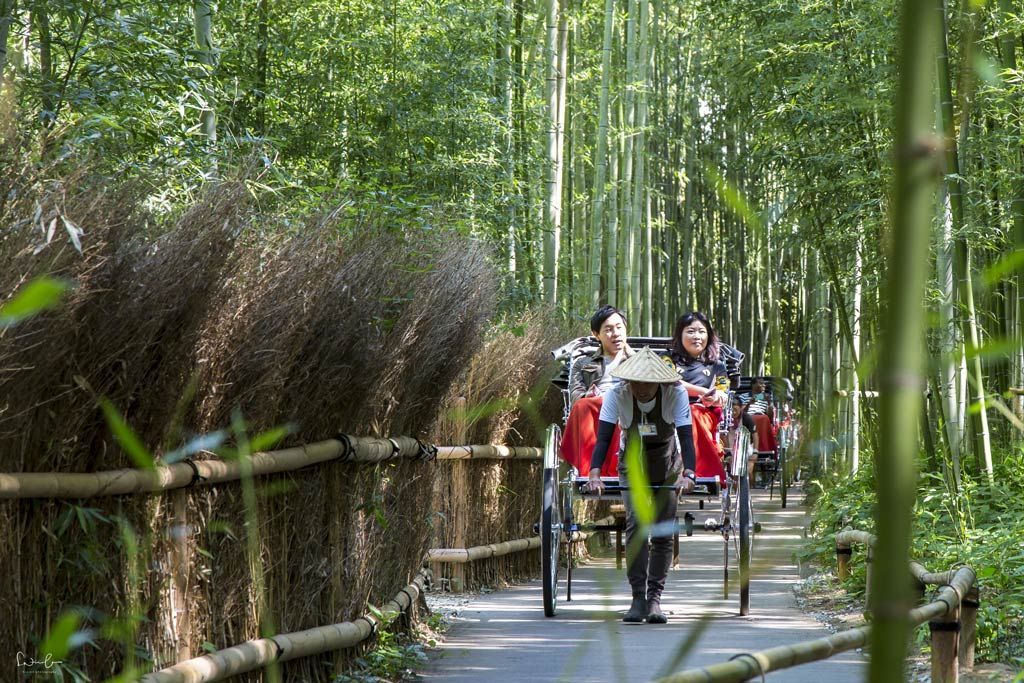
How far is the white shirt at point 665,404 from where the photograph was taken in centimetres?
707

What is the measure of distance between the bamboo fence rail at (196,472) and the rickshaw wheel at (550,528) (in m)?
1.30

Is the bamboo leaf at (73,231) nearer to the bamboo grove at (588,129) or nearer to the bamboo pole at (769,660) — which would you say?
the bamboo grove at (588,129)

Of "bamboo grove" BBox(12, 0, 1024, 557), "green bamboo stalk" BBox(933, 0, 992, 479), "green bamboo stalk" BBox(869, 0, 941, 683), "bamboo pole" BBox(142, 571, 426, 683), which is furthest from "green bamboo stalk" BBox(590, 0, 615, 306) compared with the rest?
"green bamboo stalk" BBox(869, 0, 941, 683)

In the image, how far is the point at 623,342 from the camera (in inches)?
326

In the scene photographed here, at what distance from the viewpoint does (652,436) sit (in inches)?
279

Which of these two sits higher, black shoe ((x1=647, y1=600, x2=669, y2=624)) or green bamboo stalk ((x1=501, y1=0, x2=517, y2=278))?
green bamboo stalk ((x1=501, y1=0, x2=517, y2=278))

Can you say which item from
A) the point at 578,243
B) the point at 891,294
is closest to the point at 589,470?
the point at 891,294

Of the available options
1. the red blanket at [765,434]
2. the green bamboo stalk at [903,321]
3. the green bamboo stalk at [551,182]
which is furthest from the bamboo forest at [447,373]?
the red blanket at [765,434]

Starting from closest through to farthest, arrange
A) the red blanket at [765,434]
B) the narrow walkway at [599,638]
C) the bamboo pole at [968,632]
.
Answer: the bamboo pole at [968,632], the narrow walkway at [599,638], the red blanket at [765,434]

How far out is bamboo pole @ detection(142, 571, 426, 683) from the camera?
3760 millimetres

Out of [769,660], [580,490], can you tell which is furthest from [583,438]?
[769,660]

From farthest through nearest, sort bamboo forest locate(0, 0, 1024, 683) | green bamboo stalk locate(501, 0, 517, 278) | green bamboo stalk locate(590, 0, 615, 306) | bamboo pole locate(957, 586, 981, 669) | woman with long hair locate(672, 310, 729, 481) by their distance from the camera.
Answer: green bamboo stalk locate(590, 0, 615, 306) < green bamboo stalk locate(501, 0, 517, 278) < woman with long hair locate(672, 310, 729, 481) < bamboo pole locate(957, 586, 981, 669) < bamboo forest locate(0, 0, 1024, 683)

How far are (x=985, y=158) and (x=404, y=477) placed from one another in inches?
152

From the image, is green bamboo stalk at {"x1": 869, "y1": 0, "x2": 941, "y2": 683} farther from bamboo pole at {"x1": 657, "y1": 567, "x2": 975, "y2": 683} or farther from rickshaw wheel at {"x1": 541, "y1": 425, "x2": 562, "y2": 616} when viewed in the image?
rickshaw wheel at {"x1": 541, "y1": 425, "x2": 562, "y2": 616}
